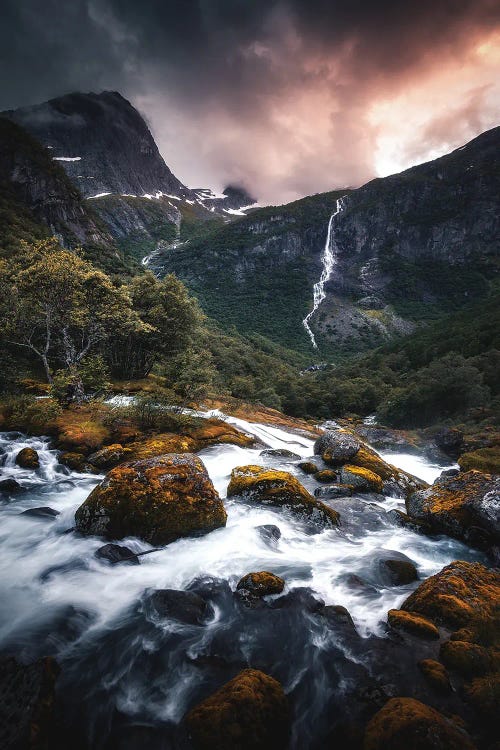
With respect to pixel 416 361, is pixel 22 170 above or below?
above

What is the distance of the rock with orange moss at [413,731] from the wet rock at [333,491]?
8.97 meters

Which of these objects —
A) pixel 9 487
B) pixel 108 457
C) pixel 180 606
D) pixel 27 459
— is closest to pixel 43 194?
pixel 27 459

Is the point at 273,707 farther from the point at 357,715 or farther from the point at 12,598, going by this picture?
the point at 12,598

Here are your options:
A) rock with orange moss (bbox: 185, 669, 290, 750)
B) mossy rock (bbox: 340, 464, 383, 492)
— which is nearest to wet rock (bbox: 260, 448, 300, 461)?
mossy rock (bbox: 340, 464, 383, 492)

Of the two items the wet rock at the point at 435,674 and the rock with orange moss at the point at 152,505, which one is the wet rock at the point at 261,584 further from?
the wet rock at the point at 435,674

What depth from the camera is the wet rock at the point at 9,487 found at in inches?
425

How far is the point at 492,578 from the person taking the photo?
6840mm

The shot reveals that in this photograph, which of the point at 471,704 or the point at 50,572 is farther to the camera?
the point at 50,572

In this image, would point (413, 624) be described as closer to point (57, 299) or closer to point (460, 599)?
point (460, 599)

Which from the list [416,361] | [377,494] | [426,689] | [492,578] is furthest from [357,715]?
[416,361]

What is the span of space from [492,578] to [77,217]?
11666cm

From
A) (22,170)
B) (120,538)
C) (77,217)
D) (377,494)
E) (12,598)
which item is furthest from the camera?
(77,217)

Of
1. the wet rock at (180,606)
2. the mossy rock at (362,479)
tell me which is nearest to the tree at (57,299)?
the mossy rock at (362,479)

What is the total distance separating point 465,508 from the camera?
9.77 metres
